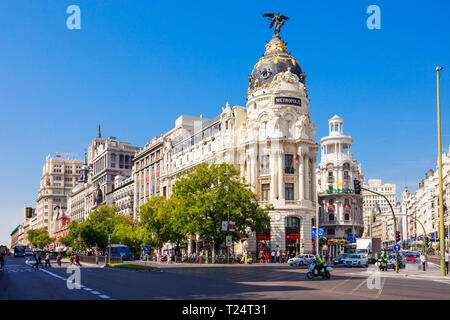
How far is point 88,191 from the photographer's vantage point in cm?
16162

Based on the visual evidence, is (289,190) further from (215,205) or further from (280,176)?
(215,205)

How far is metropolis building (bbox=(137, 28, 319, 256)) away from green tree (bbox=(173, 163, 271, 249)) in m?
5.96

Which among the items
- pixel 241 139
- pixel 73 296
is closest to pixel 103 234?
pixel 241 139

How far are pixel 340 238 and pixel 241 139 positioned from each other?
43.0m

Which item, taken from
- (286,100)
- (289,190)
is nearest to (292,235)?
(289,190)

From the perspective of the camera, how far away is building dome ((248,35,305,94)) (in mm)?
71875

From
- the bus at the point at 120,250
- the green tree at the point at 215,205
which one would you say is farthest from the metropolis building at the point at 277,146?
the bus at the point at 120,250

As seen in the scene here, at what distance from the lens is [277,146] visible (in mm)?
68750

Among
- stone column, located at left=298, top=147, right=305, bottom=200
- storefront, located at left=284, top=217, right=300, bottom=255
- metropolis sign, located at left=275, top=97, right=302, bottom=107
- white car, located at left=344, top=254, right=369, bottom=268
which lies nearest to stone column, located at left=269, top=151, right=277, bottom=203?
stone column, located at left=298, top=147, right=305, bottom=200

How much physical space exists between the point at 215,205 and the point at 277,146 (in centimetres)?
1475

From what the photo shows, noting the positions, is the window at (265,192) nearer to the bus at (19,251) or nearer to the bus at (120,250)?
the bus at (120,250)

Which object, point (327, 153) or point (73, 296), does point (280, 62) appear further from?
point (73, 296)

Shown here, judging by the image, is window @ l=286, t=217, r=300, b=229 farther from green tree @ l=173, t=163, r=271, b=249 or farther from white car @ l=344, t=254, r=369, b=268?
white car @ l=344, t=254, r=369, b=268

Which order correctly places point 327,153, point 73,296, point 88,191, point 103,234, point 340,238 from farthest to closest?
point 88,191, point 327,153, point 340,238, point 103,234, point 73,296
